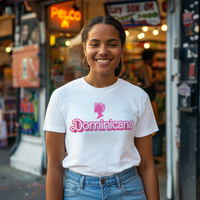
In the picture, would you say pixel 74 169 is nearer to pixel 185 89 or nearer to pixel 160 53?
pixel 185 89

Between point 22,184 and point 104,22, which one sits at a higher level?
point 104,22

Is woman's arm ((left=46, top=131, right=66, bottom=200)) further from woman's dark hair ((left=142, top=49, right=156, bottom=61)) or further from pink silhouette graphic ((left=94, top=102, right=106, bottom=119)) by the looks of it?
woman's dark hair ((left=142, top=49, right=156, bottom=61))

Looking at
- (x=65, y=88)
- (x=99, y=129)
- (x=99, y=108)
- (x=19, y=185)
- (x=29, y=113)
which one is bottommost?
(x=19, y=185)

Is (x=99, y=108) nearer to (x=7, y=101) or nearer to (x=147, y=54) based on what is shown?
(x=147, y=54)

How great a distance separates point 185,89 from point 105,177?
2229 mm

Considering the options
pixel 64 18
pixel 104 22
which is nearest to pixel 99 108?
pixel 104 22

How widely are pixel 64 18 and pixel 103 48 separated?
13.7ft

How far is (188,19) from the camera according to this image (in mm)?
3520

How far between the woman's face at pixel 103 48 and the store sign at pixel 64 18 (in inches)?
154

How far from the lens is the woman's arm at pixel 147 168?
1815 mm

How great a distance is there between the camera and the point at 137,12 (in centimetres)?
448

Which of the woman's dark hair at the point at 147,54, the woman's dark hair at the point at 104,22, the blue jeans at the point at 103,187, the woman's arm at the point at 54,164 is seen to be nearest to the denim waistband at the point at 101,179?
the blue jeans at the point at 103,187

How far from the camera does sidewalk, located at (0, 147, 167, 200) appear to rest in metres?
4.35

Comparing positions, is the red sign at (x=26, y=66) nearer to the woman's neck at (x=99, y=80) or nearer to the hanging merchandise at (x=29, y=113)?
the hanging merchandise at (x=29, y=113)
